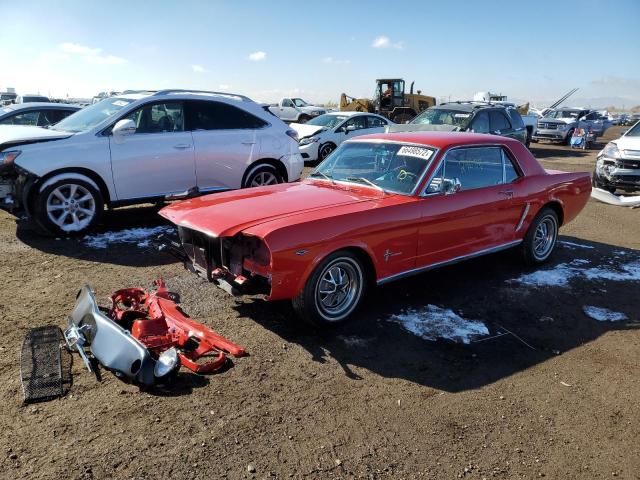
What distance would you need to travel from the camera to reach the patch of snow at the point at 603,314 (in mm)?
4660

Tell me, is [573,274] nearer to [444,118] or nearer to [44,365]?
[44,365]

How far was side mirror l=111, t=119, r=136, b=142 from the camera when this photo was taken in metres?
6.45

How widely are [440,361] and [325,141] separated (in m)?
11.3

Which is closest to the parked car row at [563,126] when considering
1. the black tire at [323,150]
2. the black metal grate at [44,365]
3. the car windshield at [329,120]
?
the car windshield at [329,120]

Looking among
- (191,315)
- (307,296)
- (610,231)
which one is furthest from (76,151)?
(610,231)

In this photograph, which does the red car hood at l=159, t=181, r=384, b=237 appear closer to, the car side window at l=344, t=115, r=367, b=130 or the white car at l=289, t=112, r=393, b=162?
the white car at l=289, t=112, r=393, b=162

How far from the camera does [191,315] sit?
437cm

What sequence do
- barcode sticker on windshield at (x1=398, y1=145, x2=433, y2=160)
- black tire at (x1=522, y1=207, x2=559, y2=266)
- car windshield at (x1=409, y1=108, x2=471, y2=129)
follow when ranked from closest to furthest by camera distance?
barcode sticker on windshield at (x1=398, y1=145, x2=433, y2=160) < black tire at (x1=522, y1=207, x2=559, y2=266) < car windshield at (x1=409, y1=108, x2=471, y2=129)

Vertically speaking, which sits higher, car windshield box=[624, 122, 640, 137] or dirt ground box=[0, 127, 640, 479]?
car windshield box=[624, 122, 640, 137]

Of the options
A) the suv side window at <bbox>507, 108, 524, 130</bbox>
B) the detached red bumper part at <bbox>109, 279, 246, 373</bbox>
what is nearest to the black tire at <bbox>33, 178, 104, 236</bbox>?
the detached red bumper part at <bbox>109, 279, 246, 373</bbox>

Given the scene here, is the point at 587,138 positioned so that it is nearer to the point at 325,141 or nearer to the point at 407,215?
the point at 325,141

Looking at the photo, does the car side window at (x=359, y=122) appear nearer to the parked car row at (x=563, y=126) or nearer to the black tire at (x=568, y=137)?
the parked car row at (x=563, y=126)

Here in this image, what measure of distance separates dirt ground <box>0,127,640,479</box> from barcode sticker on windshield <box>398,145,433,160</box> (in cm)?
133

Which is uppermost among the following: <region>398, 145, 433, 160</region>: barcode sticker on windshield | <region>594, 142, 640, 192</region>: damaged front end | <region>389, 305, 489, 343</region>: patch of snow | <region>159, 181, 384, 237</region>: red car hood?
<region>398, 145, 433, 160</region>: barcode sticker on windshield
